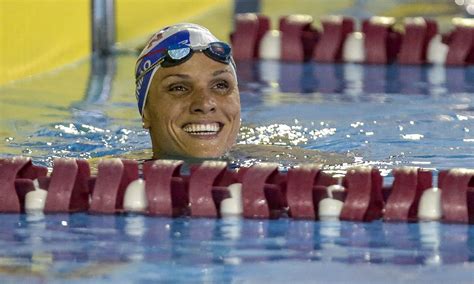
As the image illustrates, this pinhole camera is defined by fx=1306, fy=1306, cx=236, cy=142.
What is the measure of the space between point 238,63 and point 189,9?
9.17ft

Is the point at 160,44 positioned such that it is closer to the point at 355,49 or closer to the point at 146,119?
the point at 146,119

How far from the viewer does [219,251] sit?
3887 mm

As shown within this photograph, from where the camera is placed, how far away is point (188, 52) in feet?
17.3

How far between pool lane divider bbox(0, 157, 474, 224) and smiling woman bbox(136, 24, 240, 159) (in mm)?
692

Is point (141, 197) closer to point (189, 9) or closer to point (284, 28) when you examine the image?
point (284, 28)

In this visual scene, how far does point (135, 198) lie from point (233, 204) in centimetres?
35

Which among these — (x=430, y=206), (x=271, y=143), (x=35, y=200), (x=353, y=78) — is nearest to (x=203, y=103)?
(x=35, y=200)

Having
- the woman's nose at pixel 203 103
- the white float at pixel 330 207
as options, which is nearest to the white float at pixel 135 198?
the white float at pixel 330 207

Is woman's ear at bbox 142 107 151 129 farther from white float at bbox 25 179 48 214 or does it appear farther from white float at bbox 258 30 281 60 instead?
white float at bbox 258 30 281 60

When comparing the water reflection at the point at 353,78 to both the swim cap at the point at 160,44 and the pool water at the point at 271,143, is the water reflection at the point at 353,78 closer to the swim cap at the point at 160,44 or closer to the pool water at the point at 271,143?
the pool water at the point at 271,143

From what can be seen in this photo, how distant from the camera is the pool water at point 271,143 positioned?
366 centimetres

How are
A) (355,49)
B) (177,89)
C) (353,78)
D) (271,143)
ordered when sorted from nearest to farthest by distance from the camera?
(177,89)
(271,143)
(353,78)
(355,49)

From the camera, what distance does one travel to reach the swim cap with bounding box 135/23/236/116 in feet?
17.4

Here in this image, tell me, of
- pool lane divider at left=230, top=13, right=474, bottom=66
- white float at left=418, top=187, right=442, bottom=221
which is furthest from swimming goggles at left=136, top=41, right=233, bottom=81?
pool lane divider at left=230, top=13, right=474, bottom=66
